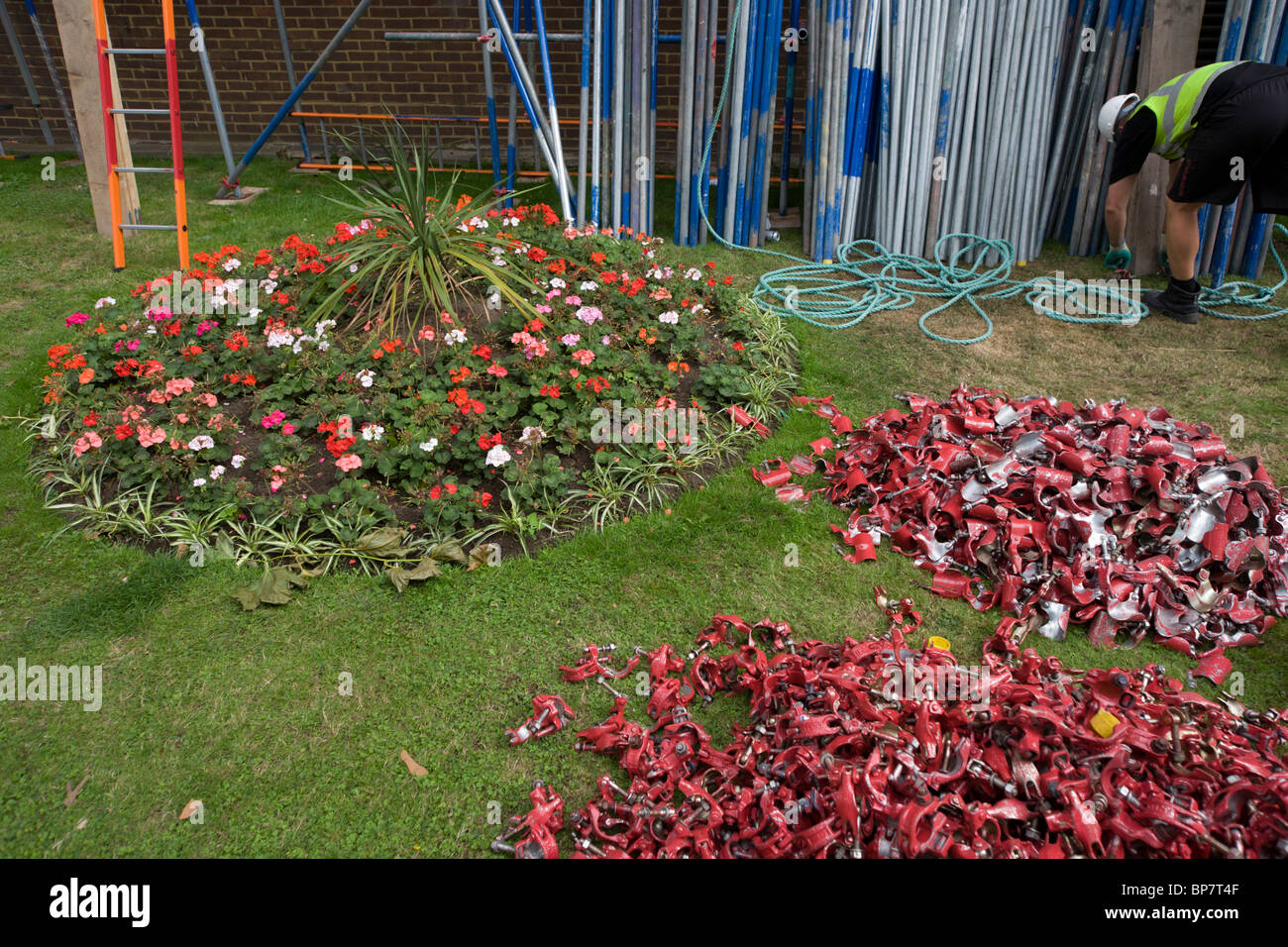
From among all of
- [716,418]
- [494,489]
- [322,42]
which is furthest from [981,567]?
[322,42]

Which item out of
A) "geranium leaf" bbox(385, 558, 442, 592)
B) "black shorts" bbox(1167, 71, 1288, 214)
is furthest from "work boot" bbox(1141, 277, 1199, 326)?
"geranium leaf" bbox(385, 558, 442, 592)

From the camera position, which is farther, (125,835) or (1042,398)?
(1042,398)

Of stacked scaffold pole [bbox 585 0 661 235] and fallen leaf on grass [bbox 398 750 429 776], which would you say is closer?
fallen leaf on grass [bbox 398 750 429 776]

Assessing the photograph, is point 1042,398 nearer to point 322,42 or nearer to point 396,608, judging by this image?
point 396,608

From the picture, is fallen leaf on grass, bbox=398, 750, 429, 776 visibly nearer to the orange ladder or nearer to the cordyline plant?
the cordyline plant

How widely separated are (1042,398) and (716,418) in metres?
1.55

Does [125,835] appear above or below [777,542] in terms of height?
below

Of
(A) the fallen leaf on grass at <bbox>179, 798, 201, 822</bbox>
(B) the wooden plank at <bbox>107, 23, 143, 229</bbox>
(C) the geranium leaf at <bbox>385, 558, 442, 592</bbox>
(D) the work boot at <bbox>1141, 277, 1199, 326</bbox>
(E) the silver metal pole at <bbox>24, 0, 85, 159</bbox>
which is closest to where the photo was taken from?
(A) the fallen leaf on grass at <bbox>179, 798, 201, 822</bbox>

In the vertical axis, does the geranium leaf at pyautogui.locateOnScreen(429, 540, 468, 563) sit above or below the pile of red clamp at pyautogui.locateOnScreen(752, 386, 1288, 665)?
below

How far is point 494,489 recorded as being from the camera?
3588 mm

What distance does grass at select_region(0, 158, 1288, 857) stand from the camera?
238cm

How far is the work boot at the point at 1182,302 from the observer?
5457mm

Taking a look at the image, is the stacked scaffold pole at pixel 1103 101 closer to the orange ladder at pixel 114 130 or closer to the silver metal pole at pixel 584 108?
the silver metal pole at pixel 584 108

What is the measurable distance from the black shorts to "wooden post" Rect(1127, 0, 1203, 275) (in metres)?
0.81
